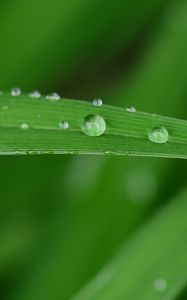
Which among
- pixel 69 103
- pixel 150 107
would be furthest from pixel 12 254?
pixel 69 103

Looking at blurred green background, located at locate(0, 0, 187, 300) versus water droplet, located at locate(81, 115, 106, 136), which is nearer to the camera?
water droplet, located at locate(81, 115, 106, 136)

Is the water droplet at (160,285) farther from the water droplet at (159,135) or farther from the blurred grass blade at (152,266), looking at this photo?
the water droplet at (159,135)

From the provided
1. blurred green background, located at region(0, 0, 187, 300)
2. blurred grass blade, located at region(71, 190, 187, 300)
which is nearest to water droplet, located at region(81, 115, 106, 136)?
blurred grass blade, located at region(71, 190, 187, 300)

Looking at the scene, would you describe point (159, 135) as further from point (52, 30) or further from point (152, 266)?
point (52, 30)

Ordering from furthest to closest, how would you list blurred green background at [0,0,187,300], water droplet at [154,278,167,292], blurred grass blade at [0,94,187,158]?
blurred green background at [0,0,187,300], water droplet at [154,278,167,292], blurred grass blade at [0,94,187,158]

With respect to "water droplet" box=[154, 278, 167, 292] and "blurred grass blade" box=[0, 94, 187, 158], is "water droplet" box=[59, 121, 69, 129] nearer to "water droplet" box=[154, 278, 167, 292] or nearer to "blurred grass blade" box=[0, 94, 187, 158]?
"blurred grass blade" box=[0, 94, 187, 158]

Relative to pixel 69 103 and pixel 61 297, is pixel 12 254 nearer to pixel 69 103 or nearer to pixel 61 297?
pixel 61 297

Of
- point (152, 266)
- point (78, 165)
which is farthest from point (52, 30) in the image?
point (152, 266)
